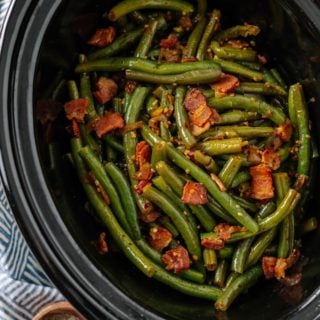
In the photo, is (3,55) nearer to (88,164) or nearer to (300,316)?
(88,164)

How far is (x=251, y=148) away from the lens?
3.53m

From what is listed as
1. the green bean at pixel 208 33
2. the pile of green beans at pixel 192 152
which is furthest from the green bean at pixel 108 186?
the green bean at pixel 208 33

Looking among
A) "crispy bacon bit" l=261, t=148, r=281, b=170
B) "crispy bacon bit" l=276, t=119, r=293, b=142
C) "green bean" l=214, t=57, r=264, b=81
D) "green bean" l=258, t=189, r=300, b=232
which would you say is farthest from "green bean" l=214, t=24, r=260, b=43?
"green bean" l=258, t=189, r=300, b=232

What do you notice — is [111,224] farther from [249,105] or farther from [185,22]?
[185,22]

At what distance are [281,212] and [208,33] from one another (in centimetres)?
92

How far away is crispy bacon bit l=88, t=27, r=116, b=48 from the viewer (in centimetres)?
367

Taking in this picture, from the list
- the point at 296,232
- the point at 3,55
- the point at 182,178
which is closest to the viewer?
the point at 3,55

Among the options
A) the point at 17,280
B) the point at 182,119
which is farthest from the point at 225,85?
the point at 17,280

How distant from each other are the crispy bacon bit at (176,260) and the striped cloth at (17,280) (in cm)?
65

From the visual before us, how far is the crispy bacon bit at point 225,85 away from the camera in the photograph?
355cm

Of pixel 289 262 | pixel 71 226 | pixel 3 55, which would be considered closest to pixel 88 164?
pixel 71 226

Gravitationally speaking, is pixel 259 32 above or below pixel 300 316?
above

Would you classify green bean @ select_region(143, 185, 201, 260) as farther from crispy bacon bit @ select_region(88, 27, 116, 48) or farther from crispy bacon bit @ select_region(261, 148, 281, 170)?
crispy bacon bit @ select_region(88, 27, 116, 48)

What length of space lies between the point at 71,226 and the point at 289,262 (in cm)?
102
